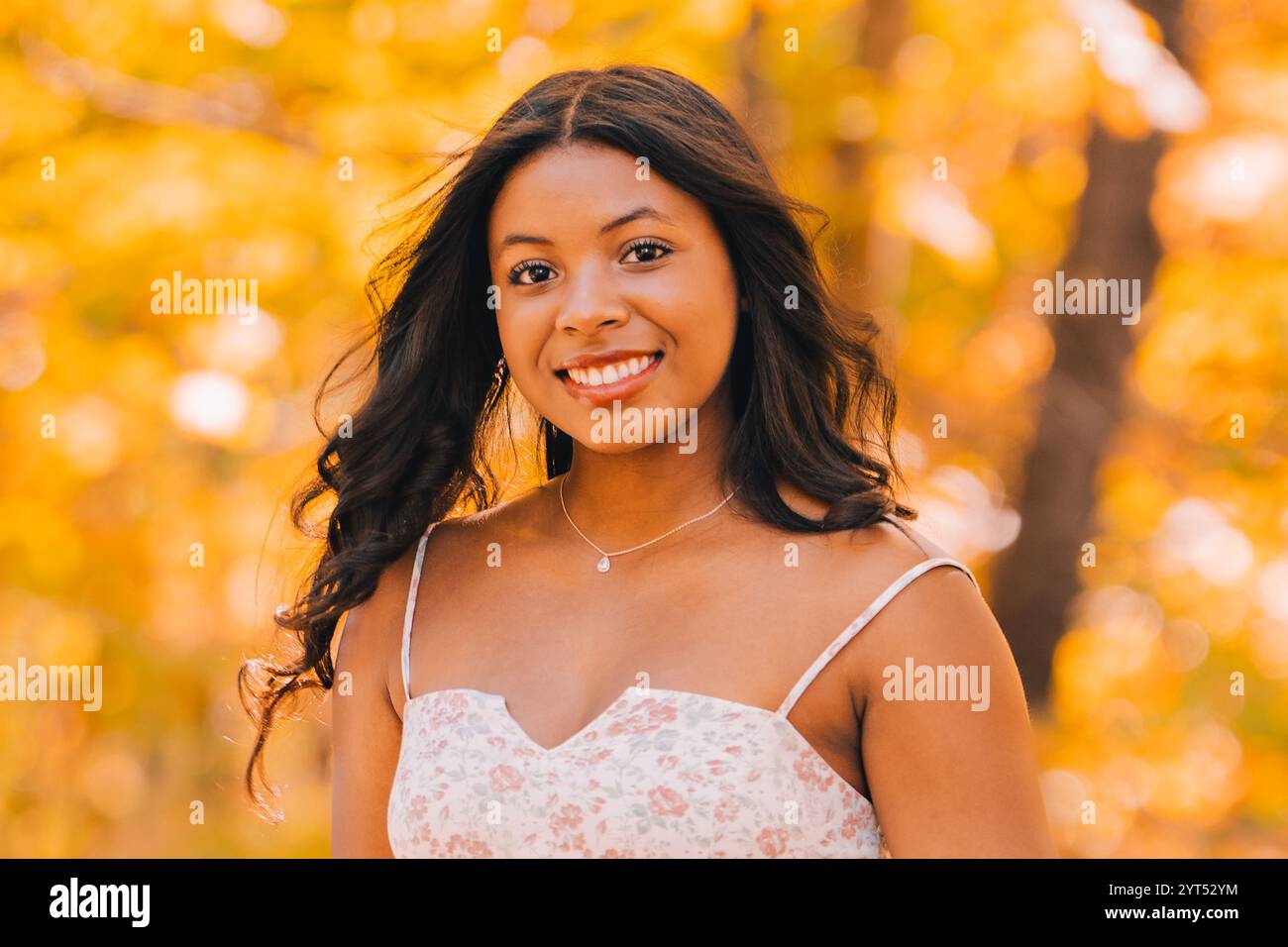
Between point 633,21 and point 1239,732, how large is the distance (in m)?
3.40

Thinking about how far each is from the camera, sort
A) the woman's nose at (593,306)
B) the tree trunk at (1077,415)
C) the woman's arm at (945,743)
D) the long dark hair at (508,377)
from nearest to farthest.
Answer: the woman's arm at (945,743) < the woman's nose at (593,306) < the long dark hair at (508,377) < the tree trunk at (1077,415)

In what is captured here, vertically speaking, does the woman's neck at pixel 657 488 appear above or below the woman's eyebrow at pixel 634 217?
below

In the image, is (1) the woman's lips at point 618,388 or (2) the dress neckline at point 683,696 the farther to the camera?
(1) the woman's lips at point 618,388

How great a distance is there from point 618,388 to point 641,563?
281mm

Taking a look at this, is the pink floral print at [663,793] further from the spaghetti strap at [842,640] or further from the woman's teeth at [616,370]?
the woman's teeth at [616,370]

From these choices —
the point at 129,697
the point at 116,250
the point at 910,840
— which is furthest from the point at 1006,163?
the point at 910,840

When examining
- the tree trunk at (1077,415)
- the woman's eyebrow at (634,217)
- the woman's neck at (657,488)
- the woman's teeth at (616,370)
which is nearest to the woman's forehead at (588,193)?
the woman's eyebrow at (634,217)

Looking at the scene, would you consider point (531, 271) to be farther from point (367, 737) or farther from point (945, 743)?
point (945, 743)

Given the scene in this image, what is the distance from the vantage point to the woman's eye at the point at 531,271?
220cm

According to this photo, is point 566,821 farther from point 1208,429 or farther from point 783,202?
point 1208,429

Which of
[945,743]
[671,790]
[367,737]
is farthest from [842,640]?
[367,737]

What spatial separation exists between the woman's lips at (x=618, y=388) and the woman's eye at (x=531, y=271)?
6.9 inches

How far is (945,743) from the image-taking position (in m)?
1.98

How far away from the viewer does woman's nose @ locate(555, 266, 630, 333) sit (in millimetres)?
2107
